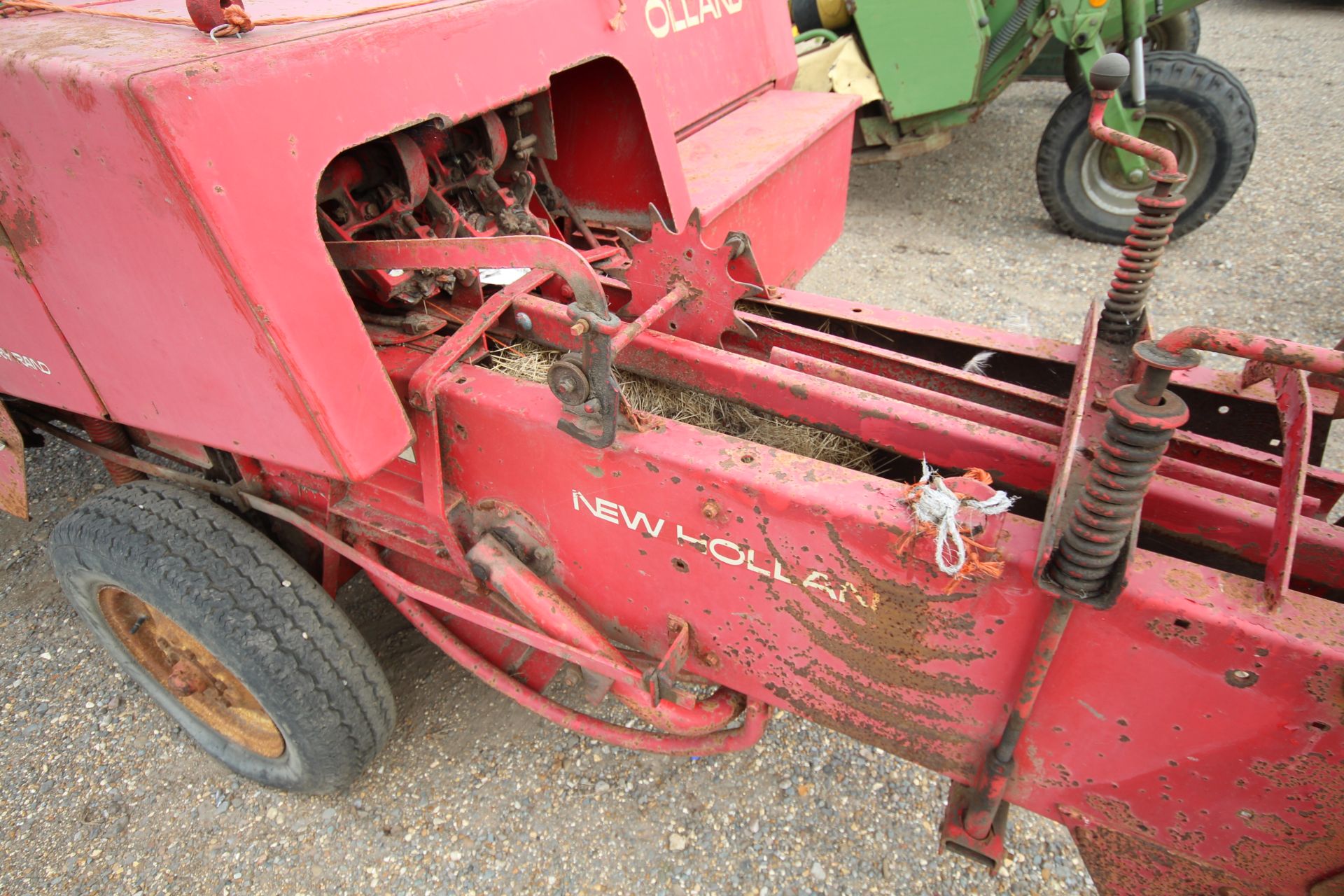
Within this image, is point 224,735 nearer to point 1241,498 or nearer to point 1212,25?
point 1241,498

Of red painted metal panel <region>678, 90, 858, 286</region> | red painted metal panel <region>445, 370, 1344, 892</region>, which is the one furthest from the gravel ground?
red painted metal panel <region>678, 90, 858, 286</region>

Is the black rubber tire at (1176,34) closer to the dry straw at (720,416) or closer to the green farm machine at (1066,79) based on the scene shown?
the green farm machine at (1066,79)

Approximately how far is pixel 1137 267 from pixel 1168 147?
4.23 metres

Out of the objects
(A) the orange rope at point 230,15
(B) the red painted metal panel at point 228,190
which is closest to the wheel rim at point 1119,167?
(B) the red painted metal panel at point 228,190

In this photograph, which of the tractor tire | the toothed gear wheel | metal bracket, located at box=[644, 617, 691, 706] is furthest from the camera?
the tractor tire

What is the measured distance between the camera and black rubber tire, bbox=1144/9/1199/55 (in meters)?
6.59

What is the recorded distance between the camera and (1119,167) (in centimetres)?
502

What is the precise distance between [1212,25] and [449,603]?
12731 millimetres

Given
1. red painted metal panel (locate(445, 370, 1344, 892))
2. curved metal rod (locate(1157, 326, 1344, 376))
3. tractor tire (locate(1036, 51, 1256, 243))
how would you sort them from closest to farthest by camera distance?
curved metal rod (locate(1157, 326, 1344, 376)) → red painted metal panel (locate(445, 370, 1344, 892)) → tractor tire (locate(1036, 51, 1256, 243))

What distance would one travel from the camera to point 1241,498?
4.59ft

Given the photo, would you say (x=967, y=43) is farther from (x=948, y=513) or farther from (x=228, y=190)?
(x=228, y=190)

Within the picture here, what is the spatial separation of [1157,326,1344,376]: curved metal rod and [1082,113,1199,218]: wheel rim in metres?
4.70

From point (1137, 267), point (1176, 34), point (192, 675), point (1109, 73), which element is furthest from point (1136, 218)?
point (1176, 34)

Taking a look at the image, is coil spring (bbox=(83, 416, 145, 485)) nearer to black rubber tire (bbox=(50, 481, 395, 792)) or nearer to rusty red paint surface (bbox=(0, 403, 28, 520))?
rusty red paint surface (bbox=(0, 403, 28, 520))
